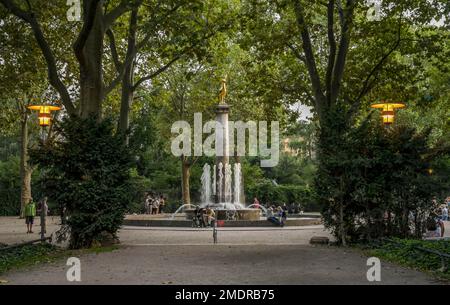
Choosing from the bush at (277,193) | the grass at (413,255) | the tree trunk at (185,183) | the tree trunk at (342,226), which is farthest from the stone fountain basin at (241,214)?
the bush at (277,193)

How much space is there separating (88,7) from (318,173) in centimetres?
850

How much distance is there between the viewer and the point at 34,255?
14891mm

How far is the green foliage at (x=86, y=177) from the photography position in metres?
16.4

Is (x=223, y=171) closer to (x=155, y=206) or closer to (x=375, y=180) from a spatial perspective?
(x=155, y=206)

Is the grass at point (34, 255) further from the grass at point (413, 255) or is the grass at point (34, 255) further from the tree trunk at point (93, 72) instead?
the grass at point (413, 255)

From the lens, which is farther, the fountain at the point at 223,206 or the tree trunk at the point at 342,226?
the fountain at the point at 223,206

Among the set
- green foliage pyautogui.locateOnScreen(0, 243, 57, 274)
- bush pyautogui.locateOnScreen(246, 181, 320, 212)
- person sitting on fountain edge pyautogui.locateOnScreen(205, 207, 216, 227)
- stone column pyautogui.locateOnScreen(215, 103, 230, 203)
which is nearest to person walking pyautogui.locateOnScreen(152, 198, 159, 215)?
stone column pyautogui.locateOnScreen(215, 103, 230, 203)

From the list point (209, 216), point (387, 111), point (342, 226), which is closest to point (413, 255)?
point (342, 226)

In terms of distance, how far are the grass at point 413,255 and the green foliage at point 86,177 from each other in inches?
296

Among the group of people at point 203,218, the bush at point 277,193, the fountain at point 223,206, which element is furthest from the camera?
the bush at point 277,193

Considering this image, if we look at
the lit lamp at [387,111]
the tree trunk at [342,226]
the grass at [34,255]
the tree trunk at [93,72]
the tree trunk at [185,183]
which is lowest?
the grass at [34,255]

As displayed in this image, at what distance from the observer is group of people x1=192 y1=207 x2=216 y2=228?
28.6 meters

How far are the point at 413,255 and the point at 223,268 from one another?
4.53m
